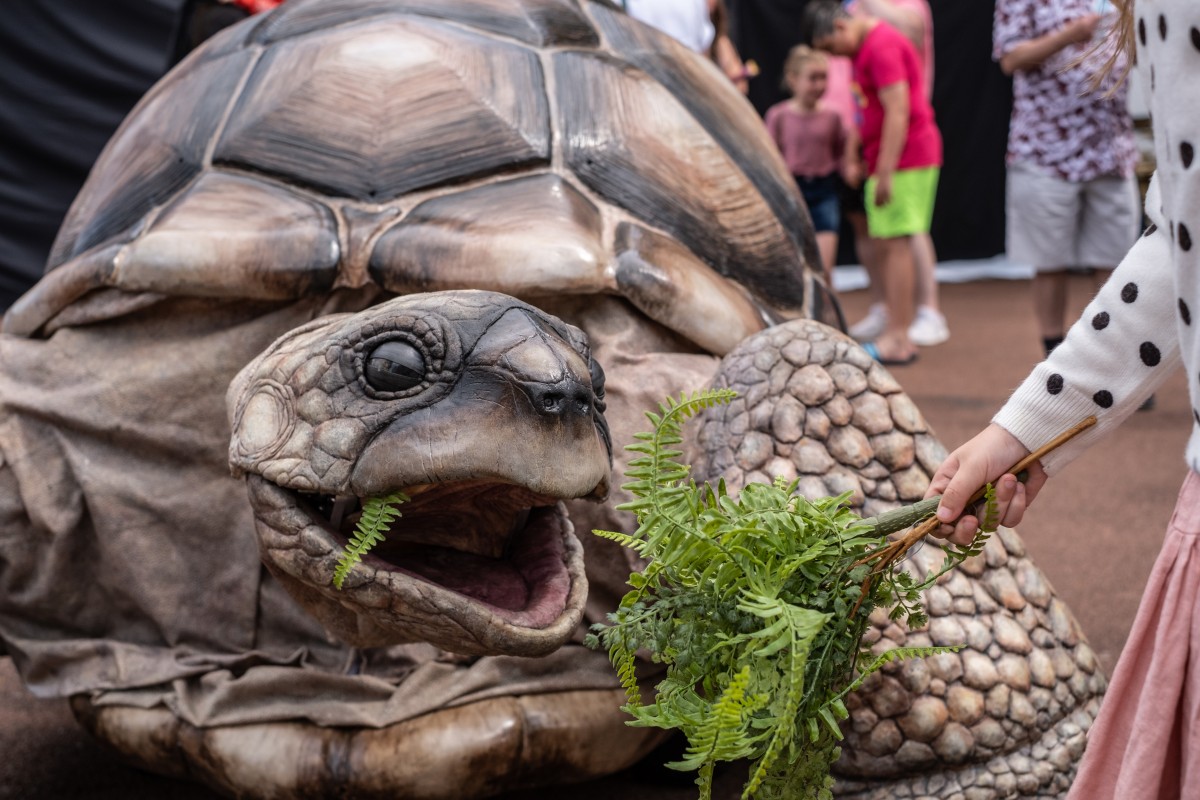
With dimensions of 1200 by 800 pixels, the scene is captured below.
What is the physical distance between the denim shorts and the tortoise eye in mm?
5520

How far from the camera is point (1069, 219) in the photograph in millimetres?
4832

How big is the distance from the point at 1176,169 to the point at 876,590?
465 millimetres

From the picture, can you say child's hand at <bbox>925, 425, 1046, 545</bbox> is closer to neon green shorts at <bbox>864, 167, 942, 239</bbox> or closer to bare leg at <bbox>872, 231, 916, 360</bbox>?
neon green shorts at <bbox>864, 167, 942, 239</bbox>

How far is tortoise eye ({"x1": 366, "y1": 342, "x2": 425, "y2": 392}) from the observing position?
1.52 metres

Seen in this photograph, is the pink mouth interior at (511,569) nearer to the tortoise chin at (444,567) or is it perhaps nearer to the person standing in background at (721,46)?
the tortoise chin at (444,567)

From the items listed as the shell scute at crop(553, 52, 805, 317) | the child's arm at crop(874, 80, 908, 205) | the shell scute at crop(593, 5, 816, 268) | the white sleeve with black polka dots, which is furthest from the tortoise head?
the child's arm at crop(874, 80, 908, 205)

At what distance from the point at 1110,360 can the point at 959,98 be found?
11.0 meters

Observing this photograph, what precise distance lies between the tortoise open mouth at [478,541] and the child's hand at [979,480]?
0.51 meters

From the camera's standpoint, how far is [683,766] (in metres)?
1.08

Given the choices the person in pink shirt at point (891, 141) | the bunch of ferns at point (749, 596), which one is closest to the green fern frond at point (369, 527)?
the bunch of ferns at point (749, 596)

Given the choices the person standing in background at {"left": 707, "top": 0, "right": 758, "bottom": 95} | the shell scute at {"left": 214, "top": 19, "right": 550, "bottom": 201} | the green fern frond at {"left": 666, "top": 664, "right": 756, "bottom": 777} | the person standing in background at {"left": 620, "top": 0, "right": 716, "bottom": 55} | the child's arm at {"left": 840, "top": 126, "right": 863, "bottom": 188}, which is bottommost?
the child's arm at {"left": 840, "top": 126, "right": 863, "bottom": 188}

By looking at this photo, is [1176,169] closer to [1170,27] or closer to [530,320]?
[1170,27]


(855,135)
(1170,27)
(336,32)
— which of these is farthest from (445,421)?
(855,135)

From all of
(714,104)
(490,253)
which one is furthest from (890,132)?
(490,253)
